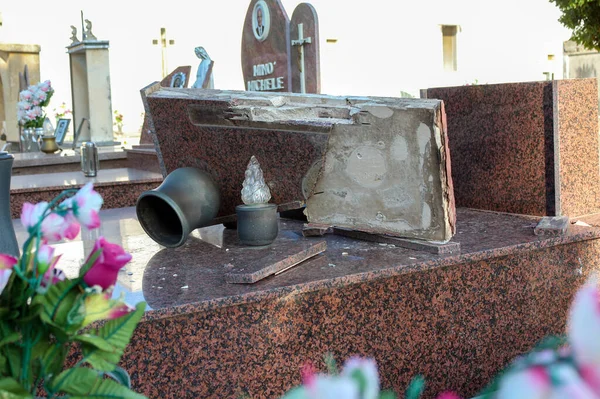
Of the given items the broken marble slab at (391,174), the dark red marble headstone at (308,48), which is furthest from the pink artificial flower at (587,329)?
the dark red marble headstone at (308,48)

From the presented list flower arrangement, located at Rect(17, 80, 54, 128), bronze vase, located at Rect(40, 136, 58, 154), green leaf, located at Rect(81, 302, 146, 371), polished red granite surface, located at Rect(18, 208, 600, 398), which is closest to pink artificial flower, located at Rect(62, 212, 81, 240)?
green leaf, located at Rect(81, 302, 146, 371)

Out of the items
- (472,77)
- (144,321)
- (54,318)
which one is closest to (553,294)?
(144,321)

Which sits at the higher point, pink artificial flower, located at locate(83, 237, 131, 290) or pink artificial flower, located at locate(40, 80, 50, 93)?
pink artificial flower, located at locate(40, 80, 50, 93)

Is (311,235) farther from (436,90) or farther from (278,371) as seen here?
(436,90)

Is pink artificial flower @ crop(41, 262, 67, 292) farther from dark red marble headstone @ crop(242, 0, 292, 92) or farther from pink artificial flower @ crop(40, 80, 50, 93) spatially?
pink artificial flower @ crop(40, 80, 50, 93)

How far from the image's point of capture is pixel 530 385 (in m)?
0.37

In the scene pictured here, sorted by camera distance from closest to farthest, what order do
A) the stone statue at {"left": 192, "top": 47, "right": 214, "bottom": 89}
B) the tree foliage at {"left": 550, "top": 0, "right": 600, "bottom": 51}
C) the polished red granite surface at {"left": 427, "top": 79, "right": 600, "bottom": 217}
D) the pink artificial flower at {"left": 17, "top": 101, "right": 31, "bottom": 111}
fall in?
1. the polished red granite surface at {"left": 427, "top": 79, "right": 600, "bottom": 217}
2. the stone statue at {"left": 192, "top": 47, "right": 214, "bottom": 89}
3. the pink artificial flower at {"left": 17, "top": 101, "right": 31, "bottom": 111}
4. the tree foliage at {"left": 550, "top": 0, "right": 600, "bottom": 51}

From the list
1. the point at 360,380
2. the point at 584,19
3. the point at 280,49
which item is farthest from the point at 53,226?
the point at 584,19

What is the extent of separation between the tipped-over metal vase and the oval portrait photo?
4.26 m

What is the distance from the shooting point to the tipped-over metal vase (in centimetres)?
223

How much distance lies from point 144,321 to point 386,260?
0.70 metres

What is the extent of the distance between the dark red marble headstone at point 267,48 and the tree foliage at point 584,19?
1031 centimetres

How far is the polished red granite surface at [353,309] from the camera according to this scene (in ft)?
5.87

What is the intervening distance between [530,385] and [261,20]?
641 cm
